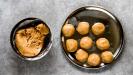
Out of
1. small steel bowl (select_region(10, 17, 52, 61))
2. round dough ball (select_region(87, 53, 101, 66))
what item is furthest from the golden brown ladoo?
round dough ball (select_region(87, 53, 101, 66))

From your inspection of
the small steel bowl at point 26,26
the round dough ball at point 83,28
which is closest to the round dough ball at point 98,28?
the round dough ball at point 83,28

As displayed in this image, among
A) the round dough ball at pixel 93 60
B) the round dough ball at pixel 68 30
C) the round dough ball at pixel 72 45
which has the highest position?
the round dough ball at pixel 68 30

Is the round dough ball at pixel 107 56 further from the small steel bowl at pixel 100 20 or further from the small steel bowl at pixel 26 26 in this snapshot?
the small steel bowl at pixel 26 26

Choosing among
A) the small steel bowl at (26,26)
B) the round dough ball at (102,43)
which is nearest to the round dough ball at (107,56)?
the round dough ball at (102,43)

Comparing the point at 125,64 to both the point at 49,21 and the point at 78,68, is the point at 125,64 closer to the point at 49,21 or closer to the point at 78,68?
the point at 78,68

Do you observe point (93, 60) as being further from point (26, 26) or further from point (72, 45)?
point (26, 26)

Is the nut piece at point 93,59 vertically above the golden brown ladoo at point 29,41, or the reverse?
the golden brown ladoo at point 29,41

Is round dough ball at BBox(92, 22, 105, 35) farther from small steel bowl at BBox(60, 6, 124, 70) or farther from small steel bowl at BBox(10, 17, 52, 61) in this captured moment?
small steel bowl at BBox(10, 17, 52, 61)
